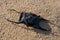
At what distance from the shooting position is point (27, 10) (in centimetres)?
297

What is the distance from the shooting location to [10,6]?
10.1 ft

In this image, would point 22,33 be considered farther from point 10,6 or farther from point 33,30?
point 10,6

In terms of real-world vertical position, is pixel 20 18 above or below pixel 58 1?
below

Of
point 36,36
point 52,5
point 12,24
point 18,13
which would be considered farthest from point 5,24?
point 52,5

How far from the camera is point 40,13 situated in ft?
9.54

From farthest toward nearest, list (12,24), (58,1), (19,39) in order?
1. (58,1)
2. (12,24)
3. (19,39)

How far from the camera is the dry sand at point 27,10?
101 inches

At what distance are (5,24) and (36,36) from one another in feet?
1.61

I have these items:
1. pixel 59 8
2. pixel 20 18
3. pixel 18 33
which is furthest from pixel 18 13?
pixel 59 8

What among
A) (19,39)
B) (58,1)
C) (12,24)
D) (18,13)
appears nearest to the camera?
(19,39)

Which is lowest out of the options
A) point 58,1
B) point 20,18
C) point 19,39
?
point 19,39

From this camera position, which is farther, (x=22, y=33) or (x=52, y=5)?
(x=52, y=5)

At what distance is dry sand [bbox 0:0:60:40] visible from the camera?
2.56 metres

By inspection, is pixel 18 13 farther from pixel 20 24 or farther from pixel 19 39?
pixel 19 39
